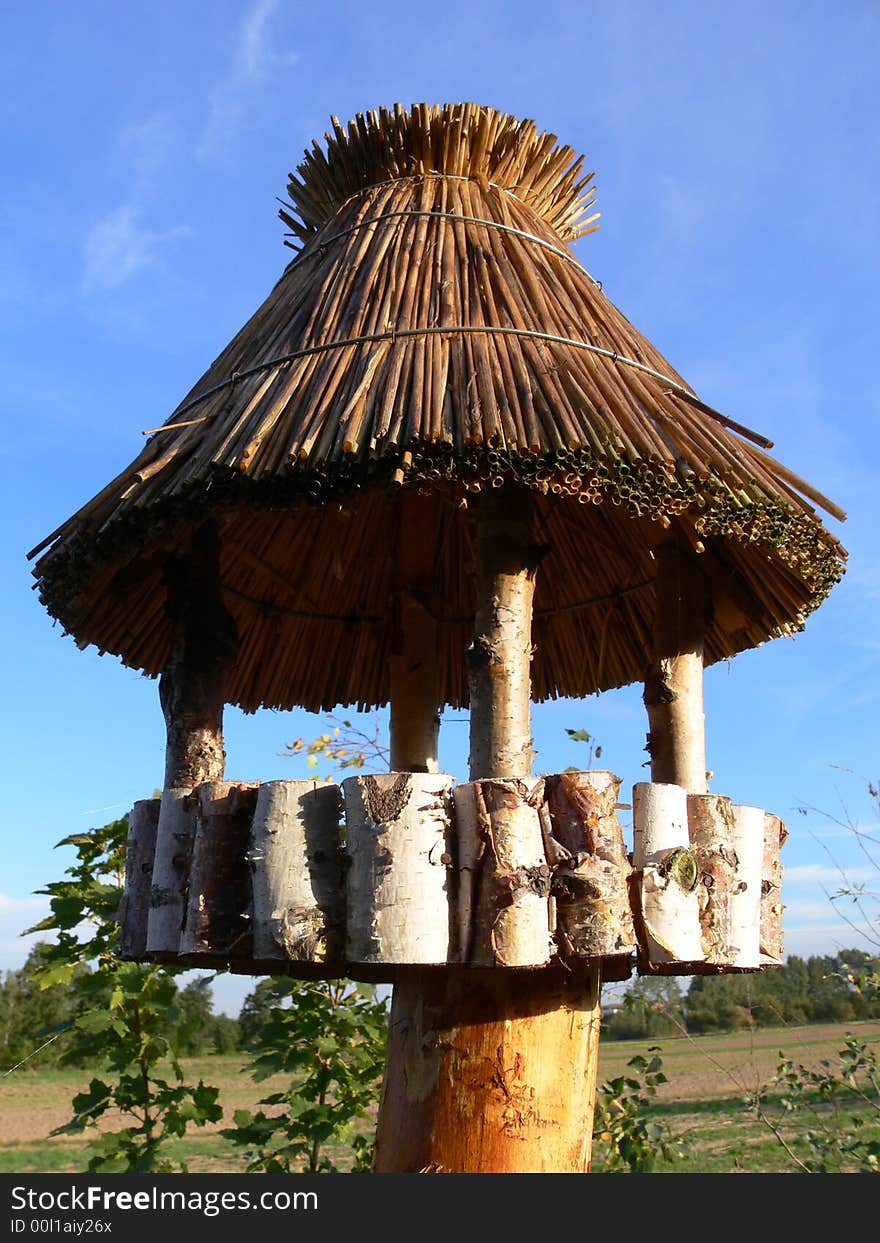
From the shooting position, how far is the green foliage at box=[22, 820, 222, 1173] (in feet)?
17.9

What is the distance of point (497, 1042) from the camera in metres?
3.48

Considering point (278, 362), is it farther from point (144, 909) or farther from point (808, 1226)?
point (808, 1226)

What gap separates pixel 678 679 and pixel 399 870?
157cm

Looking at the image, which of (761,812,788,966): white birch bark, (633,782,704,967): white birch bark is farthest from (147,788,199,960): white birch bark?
(761,812,788,966): white birch bark

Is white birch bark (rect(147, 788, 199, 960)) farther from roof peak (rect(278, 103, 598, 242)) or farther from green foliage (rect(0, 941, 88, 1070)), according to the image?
green foliage (rect(0, 941, 88, 1070))

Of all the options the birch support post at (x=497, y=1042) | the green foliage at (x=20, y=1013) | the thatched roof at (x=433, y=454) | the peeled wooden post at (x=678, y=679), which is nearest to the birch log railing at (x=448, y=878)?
the birch support post at (x=497, y=1042)

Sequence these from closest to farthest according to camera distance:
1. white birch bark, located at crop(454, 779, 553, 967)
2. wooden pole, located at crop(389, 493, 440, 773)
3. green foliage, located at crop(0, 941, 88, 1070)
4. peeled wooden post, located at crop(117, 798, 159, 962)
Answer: white birch bark, located at crop(454, 779, 553, 967) → peeled wooden post, located at crop(117, 798, 159, 962) → wooden pole, located at crop(389, 493, 440, 773) → green foliage, located at crop(0, 941, 88, 1070)

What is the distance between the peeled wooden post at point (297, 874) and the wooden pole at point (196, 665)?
0.68 m

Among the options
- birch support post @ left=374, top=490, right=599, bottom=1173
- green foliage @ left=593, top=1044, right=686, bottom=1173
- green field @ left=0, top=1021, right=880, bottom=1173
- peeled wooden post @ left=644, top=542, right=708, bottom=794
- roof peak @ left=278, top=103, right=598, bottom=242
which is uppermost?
roof peak @ left=278, top=103, right=598, bottom=242

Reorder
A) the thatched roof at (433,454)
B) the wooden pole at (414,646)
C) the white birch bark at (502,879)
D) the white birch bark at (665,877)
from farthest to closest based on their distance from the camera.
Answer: the wooden pole at (414,646)
the thatched roof at (433,454)
the white birch bark at (665,877)
the white birch bark at (502,879)

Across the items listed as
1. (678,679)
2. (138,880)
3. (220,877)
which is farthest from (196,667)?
(678,679)

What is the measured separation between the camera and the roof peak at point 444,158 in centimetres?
473

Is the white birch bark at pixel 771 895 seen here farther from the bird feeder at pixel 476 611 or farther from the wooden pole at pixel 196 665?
the wooden pole at pixel 196 665

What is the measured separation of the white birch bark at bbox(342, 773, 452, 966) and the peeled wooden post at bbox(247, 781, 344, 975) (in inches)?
2.7
